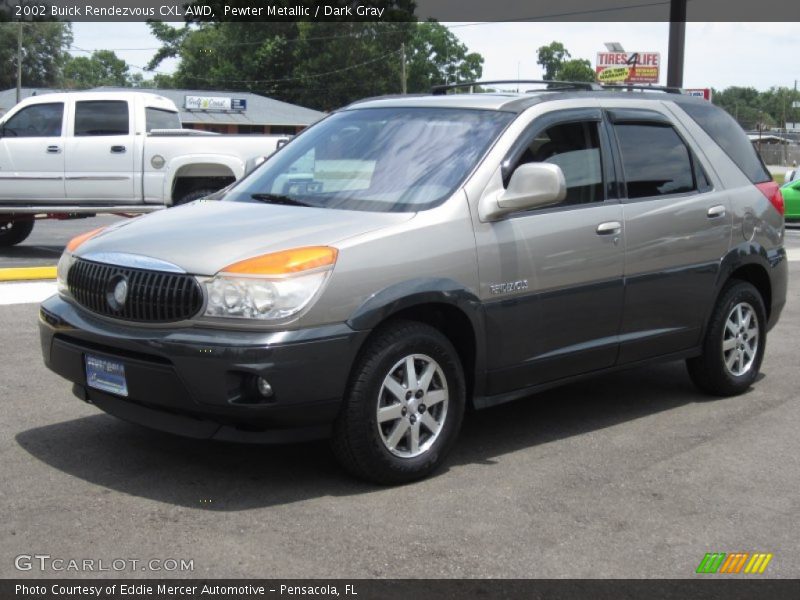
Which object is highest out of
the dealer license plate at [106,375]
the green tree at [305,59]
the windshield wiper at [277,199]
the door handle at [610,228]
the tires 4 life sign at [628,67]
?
the green tree at [305,59]

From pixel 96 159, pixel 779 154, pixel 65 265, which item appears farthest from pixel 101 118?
pixel 779 154

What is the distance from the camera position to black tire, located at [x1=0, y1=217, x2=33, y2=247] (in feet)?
51.0

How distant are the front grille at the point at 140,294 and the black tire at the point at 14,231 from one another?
10.9 metres

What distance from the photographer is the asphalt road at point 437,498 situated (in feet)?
14.3

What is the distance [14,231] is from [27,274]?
170 inches

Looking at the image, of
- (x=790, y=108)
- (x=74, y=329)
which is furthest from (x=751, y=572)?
(x=790, y=108)

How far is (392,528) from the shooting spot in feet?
15.3

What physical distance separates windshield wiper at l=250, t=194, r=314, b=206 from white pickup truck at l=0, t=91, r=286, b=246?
874 centimetres

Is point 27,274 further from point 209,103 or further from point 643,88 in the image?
point 209,103

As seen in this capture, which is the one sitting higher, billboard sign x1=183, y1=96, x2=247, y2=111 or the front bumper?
billboard sign x1=183, y1=96, x2=247, y2=111

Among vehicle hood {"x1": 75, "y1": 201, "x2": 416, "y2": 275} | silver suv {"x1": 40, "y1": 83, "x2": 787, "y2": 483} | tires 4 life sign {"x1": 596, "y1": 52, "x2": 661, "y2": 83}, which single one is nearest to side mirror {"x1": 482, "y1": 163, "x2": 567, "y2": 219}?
silver suv {"x1": 40, "y1": 83, "x2": 787, "y2": 483}

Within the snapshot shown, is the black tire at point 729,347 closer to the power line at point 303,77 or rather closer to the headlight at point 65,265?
the headlight at point 65,265

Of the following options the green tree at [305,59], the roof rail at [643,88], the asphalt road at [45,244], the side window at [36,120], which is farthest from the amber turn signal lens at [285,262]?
Result: the green tree at [305,59]

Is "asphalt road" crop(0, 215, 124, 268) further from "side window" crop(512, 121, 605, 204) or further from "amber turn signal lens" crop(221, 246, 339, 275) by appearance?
"amber turn signal lens" crop(221, 246, 339, 275)
